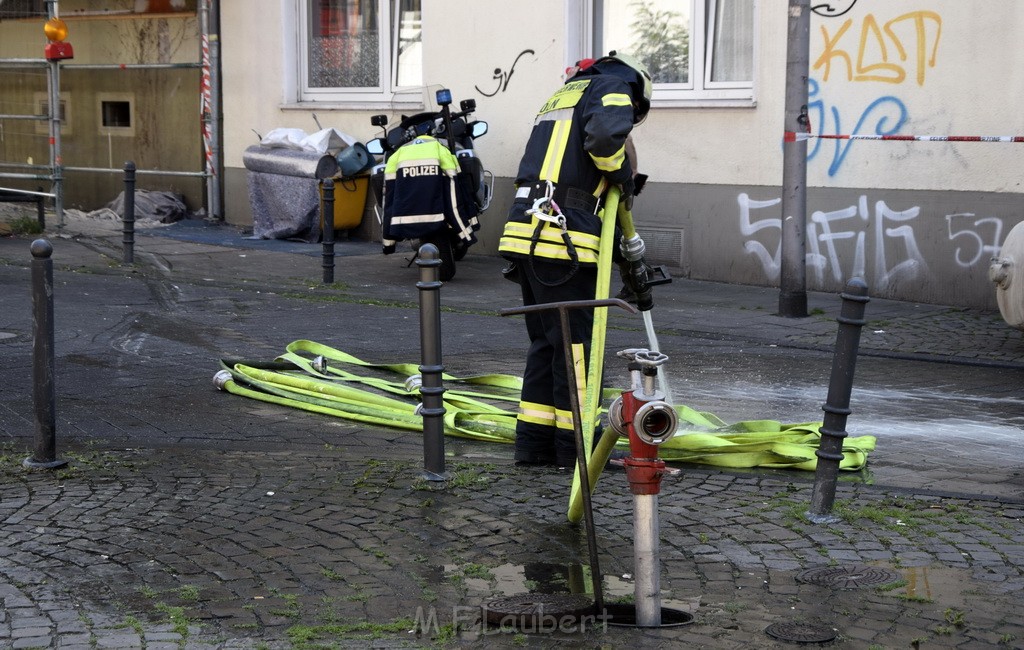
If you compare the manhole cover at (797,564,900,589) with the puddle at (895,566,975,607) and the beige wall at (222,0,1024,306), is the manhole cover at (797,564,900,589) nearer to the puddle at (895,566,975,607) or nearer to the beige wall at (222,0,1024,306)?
the puddle at (895,566,975,607)

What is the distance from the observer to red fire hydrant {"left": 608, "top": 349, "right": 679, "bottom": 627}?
13.2 feet

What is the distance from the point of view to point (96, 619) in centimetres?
421

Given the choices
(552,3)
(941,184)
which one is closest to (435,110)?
(552,3)

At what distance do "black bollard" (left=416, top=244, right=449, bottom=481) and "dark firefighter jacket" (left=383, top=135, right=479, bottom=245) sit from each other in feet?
20.0

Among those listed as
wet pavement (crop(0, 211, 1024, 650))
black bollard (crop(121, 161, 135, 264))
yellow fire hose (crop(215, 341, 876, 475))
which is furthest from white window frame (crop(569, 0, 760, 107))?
yellow fire hose (crop(215, 341, 876, 475))

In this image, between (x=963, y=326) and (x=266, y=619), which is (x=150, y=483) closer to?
(x=266, y=619)

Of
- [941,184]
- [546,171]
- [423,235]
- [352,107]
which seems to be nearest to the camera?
[546,171]

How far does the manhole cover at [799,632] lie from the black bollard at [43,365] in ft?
11.4

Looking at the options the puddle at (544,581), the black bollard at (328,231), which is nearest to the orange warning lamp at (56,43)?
the black bollard at (328,231)

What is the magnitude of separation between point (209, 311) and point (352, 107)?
5783mm

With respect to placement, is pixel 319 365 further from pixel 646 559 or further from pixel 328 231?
pixel 646 559

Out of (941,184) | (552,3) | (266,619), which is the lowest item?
(266,619)

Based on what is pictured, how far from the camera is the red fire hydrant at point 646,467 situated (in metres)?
4.03

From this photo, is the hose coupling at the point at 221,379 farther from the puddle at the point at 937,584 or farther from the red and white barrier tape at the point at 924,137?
the red and white barrier tape at the point at 924,137
